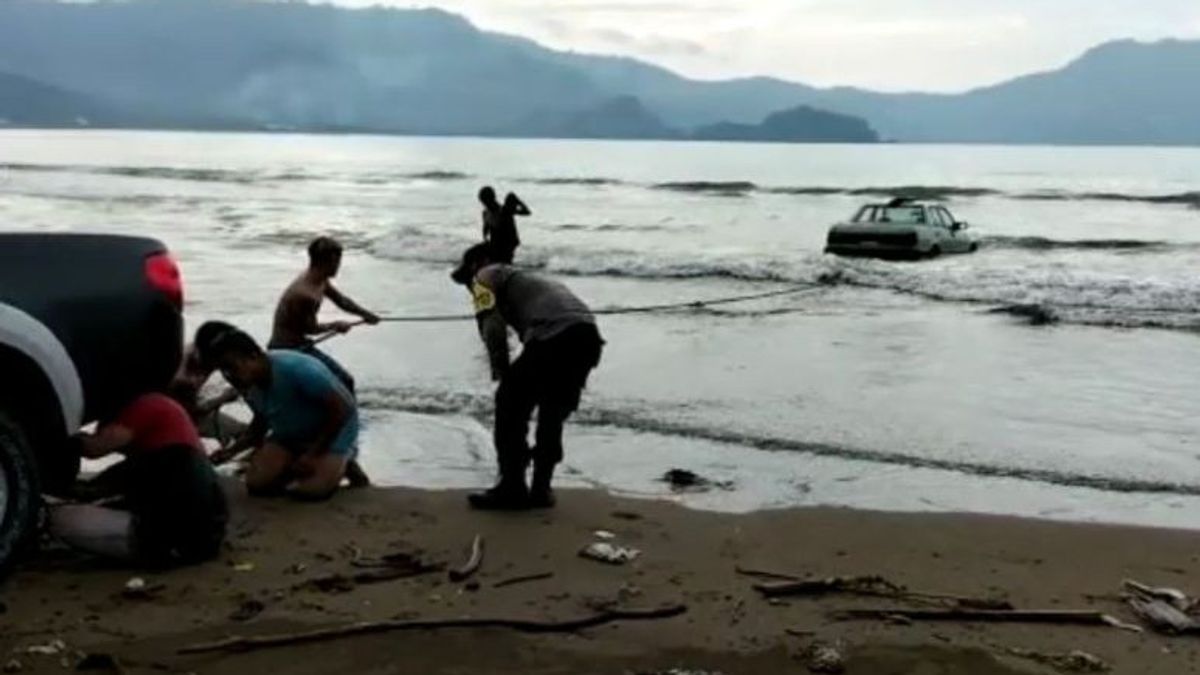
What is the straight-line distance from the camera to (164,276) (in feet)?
20.4

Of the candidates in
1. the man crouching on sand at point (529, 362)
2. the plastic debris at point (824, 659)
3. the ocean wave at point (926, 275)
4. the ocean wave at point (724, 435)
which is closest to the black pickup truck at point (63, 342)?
the man crouching on sand at point (529, 362)

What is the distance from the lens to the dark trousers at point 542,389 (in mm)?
7820

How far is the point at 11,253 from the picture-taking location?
598 centimetres

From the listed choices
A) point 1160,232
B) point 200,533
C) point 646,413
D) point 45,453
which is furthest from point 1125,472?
point 1160,232

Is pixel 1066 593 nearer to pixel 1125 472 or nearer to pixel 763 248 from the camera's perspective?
pixel 1125 472

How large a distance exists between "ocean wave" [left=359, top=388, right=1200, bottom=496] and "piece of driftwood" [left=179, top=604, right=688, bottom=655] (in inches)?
214

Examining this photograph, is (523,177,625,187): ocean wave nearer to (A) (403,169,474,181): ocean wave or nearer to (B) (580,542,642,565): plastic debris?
(A) (403,169,474,181): ocean wave

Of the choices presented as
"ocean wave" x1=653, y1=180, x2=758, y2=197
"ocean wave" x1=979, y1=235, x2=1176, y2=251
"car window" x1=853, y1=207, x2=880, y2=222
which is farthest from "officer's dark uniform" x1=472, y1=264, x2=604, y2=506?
"ocean wave" x1=653, y1=180, x2=758, y2=197

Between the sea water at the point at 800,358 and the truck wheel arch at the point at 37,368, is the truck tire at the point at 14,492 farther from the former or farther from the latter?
the sea water at the point at 800,358

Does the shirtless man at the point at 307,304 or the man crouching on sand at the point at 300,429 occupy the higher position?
the shirtless man at the point at 307,304

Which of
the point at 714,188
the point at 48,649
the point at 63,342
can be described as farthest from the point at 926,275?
the point at 714,188

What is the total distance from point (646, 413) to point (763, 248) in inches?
1123

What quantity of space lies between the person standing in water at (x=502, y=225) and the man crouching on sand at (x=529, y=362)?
35 cm

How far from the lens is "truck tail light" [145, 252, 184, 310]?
6184 mm
